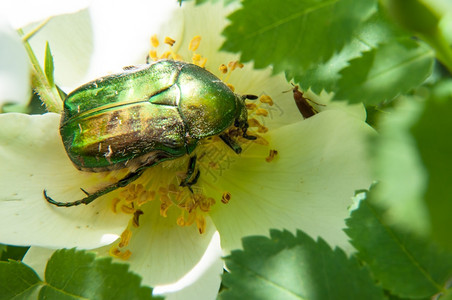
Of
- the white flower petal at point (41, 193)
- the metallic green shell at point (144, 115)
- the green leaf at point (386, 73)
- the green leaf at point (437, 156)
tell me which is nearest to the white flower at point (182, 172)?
the white flower petal at point (41, 193)

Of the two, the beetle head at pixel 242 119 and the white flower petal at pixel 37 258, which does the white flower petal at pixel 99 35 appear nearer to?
the beetle head at pixel 242 119

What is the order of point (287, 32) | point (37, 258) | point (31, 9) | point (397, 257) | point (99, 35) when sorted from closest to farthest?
point (287, 32), point (397, 257), point (31, 9), point (37, 258), point (99, 35)

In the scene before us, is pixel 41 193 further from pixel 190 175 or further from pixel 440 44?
pixel 440 44

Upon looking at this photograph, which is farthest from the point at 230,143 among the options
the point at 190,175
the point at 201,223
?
the point at 201,223

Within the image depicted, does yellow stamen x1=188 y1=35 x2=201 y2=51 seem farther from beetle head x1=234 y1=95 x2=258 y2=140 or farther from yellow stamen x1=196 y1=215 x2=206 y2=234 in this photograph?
yellow stamen x1=196 y1=215 x2=206 y2=234

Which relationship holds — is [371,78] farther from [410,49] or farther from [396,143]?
[396,143]

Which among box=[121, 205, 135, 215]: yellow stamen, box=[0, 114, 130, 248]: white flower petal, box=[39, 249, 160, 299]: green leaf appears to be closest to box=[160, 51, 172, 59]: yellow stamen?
box=[0, 114, 130, 248]: white flower petal

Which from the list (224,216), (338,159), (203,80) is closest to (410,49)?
(338,159)
